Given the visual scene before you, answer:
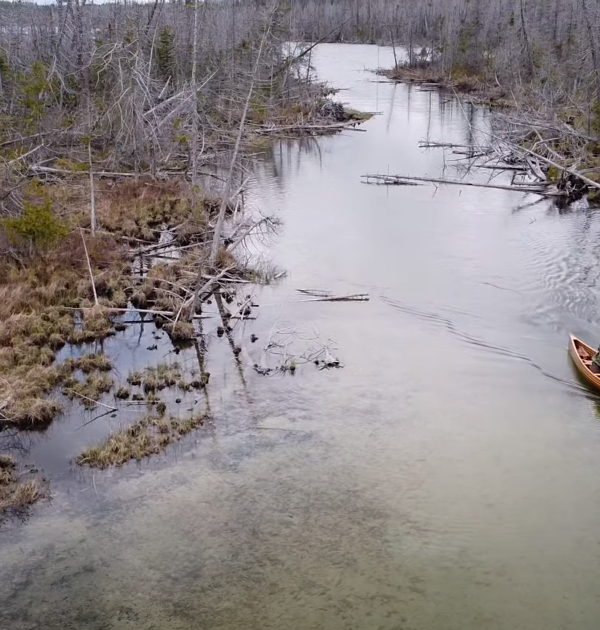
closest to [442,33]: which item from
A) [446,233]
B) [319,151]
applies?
[319,151]

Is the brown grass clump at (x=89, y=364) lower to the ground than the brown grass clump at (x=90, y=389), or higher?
higher

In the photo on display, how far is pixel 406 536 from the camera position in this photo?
425 inches

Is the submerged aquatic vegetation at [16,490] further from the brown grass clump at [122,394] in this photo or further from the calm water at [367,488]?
the brown grass clump at [122,394]

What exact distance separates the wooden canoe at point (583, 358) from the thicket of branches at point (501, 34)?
73.2 feet

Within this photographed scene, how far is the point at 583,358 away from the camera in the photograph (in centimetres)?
1551

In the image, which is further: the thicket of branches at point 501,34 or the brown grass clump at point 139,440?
the thicket of branches at point 501,34

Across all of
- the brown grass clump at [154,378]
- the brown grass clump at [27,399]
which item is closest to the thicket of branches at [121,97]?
the brown grass clump at [27,399]

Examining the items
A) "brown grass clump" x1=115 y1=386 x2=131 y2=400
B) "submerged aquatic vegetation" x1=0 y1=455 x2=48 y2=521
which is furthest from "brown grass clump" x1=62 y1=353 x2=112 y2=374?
"submerged aquatic vegetation" x1=0 y1=455 x2=48 y2=521

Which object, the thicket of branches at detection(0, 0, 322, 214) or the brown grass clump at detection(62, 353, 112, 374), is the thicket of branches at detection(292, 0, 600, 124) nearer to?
the thicket of branches at detection(0, 0, 322, 214)

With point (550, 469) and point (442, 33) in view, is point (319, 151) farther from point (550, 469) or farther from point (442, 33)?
point (442, 33)

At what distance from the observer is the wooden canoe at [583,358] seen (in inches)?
582

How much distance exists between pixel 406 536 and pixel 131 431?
5.58m

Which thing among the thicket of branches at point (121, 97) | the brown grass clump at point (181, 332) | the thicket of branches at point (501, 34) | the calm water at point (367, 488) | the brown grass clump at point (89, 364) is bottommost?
the calm water at point (367, 488)

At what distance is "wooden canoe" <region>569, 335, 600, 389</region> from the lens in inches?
582
